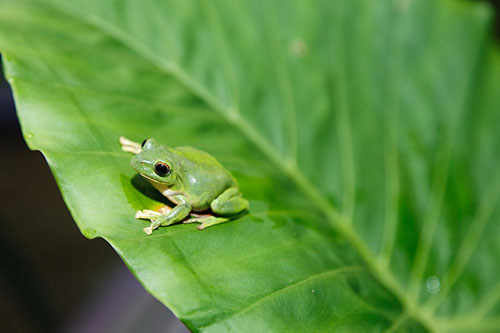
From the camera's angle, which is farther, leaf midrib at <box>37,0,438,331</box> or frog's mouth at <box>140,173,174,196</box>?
leaf midrib at <box>37,0,438,331</box>

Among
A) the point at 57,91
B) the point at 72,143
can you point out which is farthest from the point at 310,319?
the point at 57,91

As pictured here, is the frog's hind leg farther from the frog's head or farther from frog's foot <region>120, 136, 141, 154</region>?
frog's foot <region>120, 136, 141, 154</region>

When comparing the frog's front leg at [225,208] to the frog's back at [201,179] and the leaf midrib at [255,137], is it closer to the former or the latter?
the frog's back at [201,179]

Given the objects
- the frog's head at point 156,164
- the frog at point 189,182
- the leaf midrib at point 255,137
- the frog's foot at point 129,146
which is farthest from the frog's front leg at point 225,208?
the leaf midrib at point 255,137

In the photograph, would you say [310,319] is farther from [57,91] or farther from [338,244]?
[57,91]

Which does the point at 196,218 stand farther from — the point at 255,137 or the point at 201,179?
the point at 255,137

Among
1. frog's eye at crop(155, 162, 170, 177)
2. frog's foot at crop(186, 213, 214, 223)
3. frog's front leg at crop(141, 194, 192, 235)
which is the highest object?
frog's eye at crop(155, 162, 170, 177)

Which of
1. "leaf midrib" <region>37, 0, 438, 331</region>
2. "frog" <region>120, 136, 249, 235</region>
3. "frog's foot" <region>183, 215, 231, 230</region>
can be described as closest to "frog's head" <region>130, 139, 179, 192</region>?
"frog" <region>120, 136, 249, 235</region>
